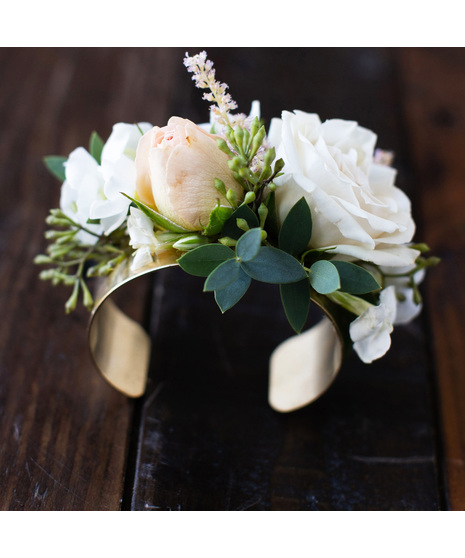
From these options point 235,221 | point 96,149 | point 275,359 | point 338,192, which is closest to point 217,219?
point 235,221

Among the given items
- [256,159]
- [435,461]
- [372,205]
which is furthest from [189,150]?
[435,461]

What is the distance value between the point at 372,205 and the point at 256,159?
126 millimetres

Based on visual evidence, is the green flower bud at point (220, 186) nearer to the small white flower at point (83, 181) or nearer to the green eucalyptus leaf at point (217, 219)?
the green eucalyptus leaf at point (217, 219)

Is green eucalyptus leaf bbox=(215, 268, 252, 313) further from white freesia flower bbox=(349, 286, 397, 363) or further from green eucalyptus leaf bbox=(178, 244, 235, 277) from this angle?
white freesia flower bbox=(349, 286, 397, 363)

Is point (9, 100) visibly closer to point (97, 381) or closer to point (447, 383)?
point (97, 381)

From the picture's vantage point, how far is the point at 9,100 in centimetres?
110

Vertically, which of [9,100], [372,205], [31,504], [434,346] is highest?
[372,205]

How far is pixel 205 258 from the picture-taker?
54 cm

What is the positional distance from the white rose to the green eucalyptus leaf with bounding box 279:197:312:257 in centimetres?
2

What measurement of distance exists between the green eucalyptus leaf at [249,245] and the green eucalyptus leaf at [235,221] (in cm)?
3

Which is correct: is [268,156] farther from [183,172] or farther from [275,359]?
[275,359]

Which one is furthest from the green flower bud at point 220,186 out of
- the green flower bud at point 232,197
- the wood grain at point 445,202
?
the wood grain at point 445,202

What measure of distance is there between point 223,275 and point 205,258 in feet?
0.08

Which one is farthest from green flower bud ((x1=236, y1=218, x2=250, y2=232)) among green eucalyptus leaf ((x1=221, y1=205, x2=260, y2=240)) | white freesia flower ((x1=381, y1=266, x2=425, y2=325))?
white freesia flower ((x1=381, y1=266, x2=425, y2=325))
